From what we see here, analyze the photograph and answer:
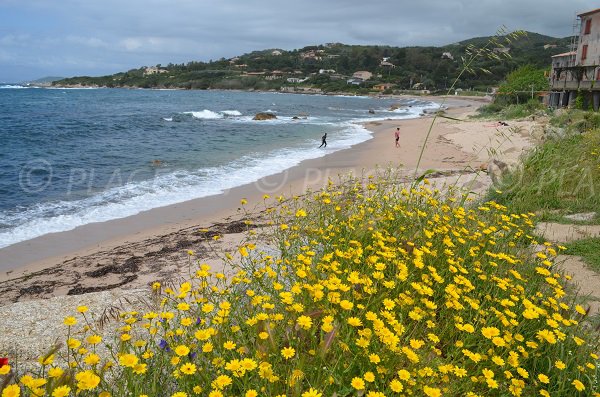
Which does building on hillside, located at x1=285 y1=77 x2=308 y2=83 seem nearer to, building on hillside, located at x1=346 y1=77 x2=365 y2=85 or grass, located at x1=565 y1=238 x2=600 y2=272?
building on hillside, located at x1=346 y1=77 x2=365 y2=85

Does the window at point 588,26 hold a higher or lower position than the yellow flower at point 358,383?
higher

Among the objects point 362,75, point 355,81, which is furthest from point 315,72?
point 355,81

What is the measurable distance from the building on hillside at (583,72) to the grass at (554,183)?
79.6ft

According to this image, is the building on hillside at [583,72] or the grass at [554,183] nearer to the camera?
the grass at [554,183]

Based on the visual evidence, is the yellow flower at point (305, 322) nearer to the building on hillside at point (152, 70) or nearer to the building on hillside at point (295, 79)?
the building on hillside at point (295, 79)

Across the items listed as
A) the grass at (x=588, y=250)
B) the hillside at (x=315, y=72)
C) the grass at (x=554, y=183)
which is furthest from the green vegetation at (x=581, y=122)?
the hillside at (x=315, y=72)

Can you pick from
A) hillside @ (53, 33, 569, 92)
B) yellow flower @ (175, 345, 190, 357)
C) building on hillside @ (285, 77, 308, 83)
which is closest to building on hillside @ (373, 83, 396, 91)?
hillside @ (53, 33, 569, 92)

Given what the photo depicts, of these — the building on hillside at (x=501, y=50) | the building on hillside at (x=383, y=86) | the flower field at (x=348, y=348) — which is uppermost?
the building on hillside at (x=383, y=86)

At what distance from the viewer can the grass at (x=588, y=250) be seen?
509 cm

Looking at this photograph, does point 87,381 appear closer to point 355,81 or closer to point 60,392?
point 60,392

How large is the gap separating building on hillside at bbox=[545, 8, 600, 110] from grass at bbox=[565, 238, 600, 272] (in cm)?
2765

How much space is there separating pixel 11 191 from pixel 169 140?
1374cm

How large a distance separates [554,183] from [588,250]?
258cm

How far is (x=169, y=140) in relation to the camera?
91.4 ft
